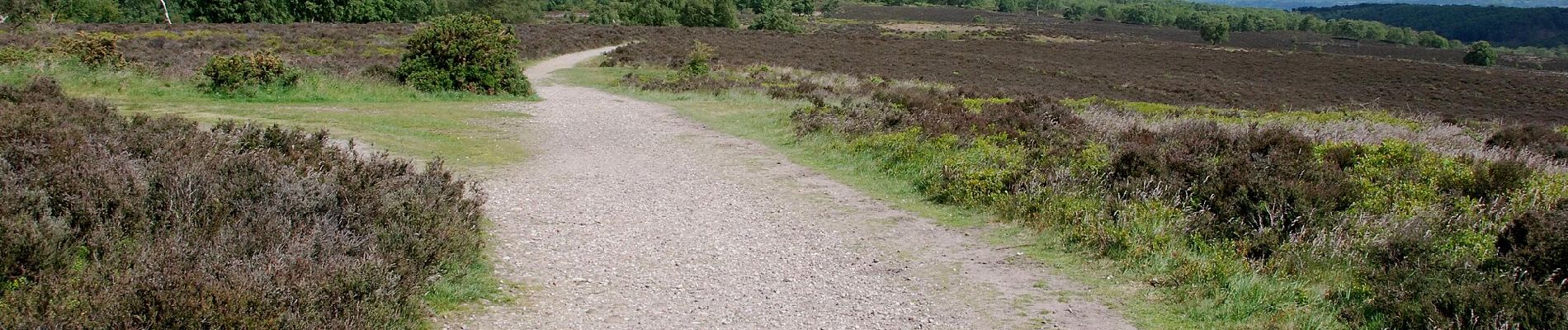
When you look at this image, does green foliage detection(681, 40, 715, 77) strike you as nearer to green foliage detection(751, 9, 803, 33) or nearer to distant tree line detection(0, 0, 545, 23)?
distant tree line detection(0, 0, 545, 23)

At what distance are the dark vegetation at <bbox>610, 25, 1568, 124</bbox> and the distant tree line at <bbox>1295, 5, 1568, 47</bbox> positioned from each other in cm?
8386

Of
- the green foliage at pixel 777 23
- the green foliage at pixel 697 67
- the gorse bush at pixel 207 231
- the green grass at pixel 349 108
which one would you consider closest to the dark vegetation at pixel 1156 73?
the green foliage at pixel 697 67

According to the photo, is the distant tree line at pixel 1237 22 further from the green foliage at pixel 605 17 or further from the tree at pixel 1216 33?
the green foliage at pixel 605 17

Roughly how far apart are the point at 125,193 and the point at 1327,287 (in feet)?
22.6

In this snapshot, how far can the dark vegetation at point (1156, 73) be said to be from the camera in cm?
3575

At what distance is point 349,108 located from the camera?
13.7m

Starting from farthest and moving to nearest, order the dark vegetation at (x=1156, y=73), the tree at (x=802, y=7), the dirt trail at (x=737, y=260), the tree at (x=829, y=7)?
the tree at (x=829, y=7)
the tree at (x=802, y=7)
the dark vegetation at (x=1156, y=73)
the dirt trail at (x=737, y=260)

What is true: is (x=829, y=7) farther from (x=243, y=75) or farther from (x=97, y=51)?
(x=243, y=75)

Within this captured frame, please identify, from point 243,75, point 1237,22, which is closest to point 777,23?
point 243,75

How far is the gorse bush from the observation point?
10.9 ft

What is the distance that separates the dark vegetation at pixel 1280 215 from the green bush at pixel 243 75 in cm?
1035

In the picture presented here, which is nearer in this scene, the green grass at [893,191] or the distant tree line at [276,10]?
the green grass at [893,191]

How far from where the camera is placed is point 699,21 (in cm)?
6862

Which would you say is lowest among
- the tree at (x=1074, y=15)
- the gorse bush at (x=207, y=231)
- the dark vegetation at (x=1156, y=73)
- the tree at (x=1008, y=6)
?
the dark vegetation at (x=1156, y=73)
